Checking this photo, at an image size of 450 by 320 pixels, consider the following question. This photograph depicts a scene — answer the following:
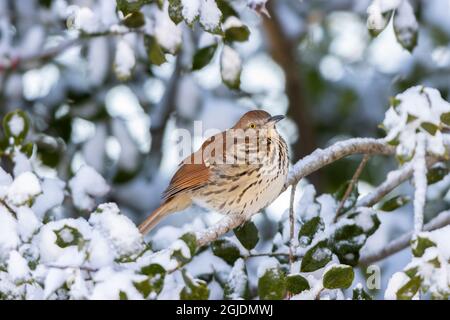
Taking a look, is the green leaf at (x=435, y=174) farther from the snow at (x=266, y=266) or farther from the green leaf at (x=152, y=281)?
the green leaf at (x=152, y=281)

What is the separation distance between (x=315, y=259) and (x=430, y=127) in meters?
0.72

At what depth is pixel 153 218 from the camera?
5.29m

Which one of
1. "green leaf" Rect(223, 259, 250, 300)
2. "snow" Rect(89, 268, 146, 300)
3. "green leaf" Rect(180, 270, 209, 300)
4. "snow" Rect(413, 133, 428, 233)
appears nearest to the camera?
"snow" Rect(89, 268, 146, 300)

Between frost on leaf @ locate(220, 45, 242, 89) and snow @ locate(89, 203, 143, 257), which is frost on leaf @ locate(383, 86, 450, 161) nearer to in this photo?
frost on leaf @ locate(220, 45, 242, 89)

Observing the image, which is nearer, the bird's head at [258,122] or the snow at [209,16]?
the snow at [209,16]

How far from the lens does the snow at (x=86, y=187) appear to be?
4.70 meters

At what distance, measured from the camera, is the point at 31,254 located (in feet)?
11.5

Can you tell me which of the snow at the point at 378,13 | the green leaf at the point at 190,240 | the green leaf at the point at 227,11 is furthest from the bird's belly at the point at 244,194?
the green leaf at the point at 190,240

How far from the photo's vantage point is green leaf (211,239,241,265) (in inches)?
177

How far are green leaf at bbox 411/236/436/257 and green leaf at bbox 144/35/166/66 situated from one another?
5.54 feet

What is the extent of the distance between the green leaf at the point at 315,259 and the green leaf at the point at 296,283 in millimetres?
315

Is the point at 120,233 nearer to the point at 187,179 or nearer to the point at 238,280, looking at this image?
the point at 238,280

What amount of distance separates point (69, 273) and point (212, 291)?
1.50 meters

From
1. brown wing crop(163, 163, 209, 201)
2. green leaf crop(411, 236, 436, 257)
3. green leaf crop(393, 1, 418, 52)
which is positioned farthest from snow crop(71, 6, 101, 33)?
green leaf crop(411, 236, 436, 257)
